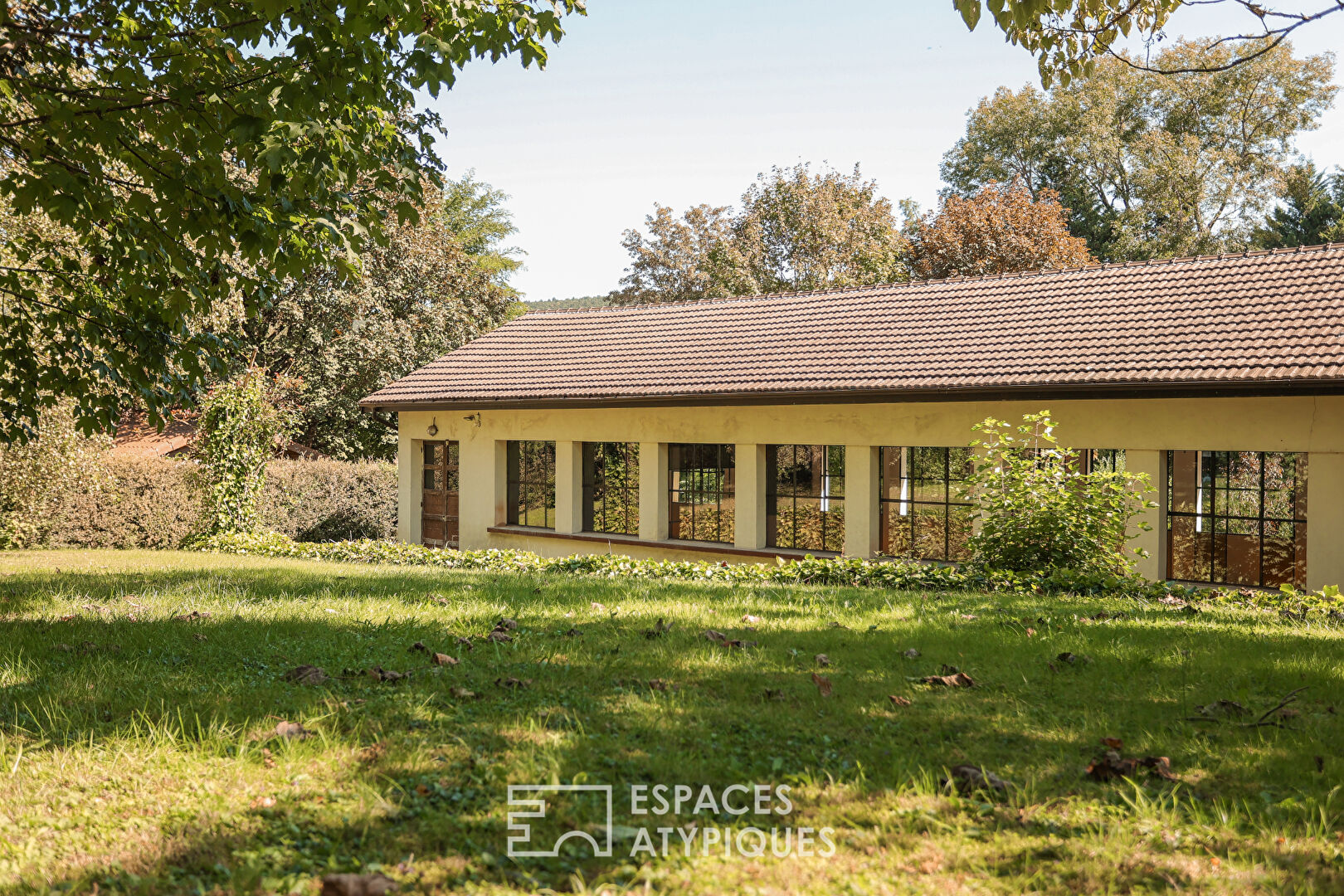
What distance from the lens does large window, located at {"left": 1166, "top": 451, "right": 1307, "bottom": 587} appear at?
11930mm

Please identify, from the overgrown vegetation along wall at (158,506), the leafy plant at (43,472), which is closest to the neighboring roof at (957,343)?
the overgrown vegetation along wall at (158,506)

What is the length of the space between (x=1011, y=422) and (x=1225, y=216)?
1180 inches

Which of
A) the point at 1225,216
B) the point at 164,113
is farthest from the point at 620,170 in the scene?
the point at 1225,216

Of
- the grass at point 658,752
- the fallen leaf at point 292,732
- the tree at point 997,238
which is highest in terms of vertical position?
the tree at point 997,238

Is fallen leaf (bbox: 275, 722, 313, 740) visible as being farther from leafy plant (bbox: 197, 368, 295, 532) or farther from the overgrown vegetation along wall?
leafy plant (bbox: 197, 368, 295, 532)

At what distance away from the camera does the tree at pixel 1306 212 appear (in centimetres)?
3462

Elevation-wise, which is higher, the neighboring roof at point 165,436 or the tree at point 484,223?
the tree at point 484,223

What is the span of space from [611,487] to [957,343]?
7.06 metres

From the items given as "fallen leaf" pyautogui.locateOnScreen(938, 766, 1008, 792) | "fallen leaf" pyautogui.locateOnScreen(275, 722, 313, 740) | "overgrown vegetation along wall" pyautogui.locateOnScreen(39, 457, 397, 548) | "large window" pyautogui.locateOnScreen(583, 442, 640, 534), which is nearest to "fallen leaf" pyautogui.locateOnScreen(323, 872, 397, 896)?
"fallen leaf" pyautogui.locateOnScreen(275, 722, 313, 740)

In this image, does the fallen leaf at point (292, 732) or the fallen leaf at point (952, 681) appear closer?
the fallen leaf at point (292, 732)

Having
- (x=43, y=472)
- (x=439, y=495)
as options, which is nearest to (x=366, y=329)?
(x=439, y=495)

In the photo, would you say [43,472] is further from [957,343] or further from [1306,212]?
[1306,212]

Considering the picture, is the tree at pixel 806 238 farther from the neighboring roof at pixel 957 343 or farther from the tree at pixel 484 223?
the neighboring roof at pixel 957 343

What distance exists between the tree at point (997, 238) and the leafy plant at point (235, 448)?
993 inches
